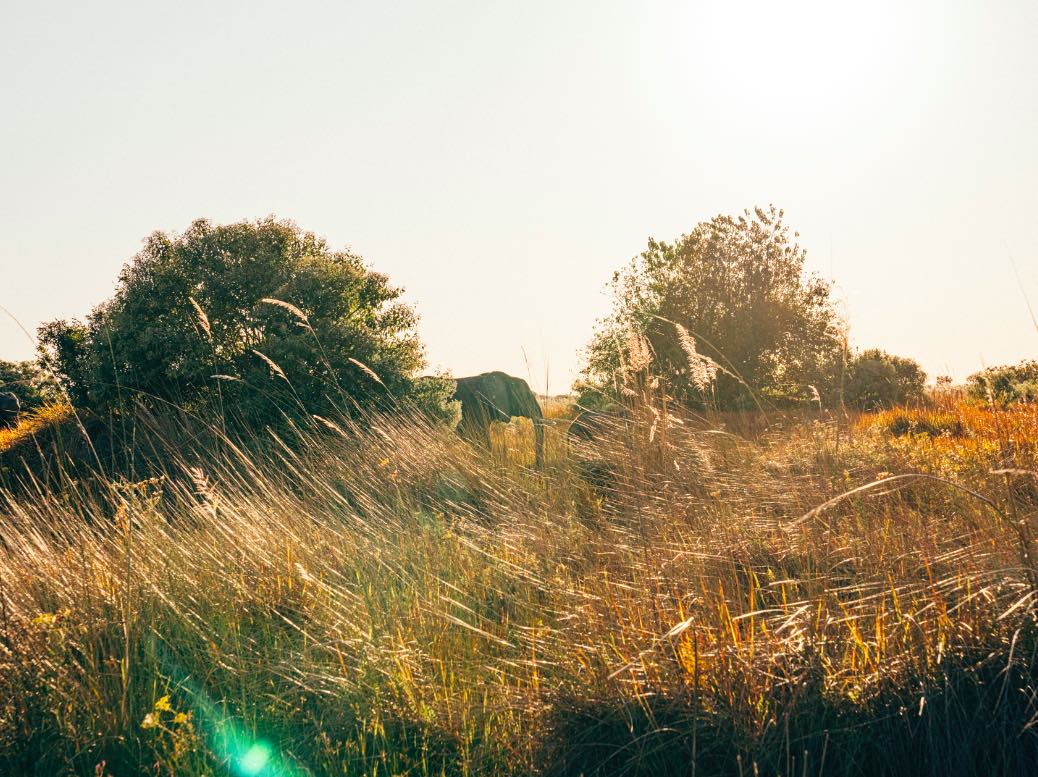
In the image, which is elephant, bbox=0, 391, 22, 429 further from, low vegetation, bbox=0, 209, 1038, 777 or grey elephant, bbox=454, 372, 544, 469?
low vegetation, bbox=0, 209, 1038, 777

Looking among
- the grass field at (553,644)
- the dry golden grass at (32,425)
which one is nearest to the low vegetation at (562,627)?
the grass field at (553,644)

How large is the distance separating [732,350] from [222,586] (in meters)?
14.8

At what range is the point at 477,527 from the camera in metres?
4.58

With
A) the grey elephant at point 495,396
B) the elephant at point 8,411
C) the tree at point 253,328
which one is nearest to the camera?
the tree at point 253,328

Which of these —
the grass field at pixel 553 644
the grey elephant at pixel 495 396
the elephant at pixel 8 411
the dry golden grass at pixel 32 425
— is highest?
the elephant at pixel 8 411

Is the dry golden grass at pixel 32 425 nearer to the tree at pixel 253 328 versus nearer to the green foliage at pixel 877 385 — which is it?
the tree at pixel 253 328

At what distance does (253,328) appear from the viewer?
471 inches

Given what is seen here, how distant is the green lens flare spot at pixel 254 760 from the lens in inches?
99.5

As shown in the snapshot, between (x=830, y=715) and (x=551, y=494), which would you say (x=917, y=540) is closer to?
(x=830, y=715)

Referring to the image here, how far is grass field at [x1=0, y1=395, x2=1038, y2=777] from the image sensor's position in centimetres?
220

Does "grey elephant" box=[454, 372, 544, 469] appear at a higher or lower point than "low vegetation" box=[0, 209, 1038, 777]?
higher

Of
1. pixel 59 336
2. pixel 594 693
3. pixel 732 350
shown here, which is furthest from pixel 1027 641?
pixel 59 336

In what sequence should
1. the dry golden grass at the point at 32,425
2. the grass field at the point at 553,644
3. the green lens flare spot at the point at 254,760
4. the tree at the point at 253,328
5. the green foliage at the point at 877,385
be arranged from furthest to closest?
the green foliage at the point at 877,385 → the dry golden grass at the point at 32,425 → the tree at the point at 253,328 → the green lens flare spot at the point at 254,760 → the grass field at the point at 553,644

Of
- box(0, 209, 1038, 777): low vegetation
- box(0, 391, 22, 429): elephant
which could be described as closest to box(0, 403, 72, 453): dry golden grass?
box(0, 391, 22, 429): elephant
